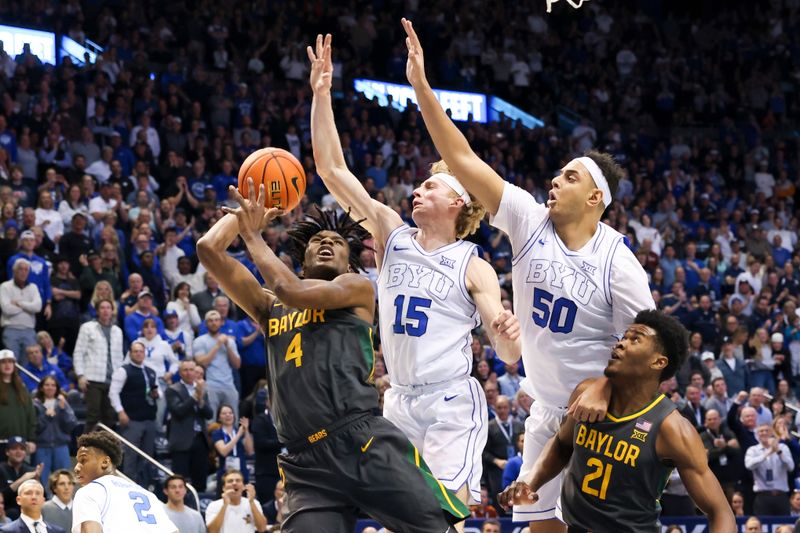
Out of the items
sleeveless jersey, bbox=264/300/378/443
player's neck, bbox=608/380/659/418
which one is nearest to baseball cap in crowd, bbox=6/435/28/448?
sleeveless jersey, bbox=264/300/378/443

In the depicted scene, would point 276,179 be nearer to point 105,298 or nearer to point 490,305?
point 490,305

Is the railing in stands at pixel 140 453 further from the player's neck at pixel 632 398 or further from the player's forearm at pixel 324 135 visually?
the player's neck at pixel 632 398

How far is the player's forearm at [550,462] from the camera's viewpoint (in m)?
6.07

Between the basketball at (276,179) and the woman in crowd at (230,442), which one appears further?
the woman in crowd at (230,442)

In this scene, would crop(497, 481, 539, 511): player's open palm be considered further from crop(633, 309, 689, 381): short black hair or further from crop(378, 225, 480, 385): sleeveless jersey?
crop(378, 225, 480, 385): sleeveless jersey

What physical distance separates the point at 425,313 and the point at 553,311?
2.39ft

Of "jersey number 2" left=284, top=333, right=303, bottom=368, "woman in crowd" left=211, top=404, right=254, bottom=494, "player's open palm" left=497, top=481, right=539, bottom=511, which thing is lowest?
"woman in crowd" left=211, top=404, right=254, bottom=494

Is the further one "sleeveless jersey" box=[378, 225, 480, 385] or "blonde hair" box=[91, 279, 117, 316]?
"blonde hair" box=[91, 279, 117, 316]

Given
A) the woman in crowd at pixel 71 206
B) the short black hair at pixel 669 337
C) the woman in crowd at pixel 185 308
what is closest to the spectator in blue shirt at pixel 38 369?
the woman in crowd at pixel 185 308

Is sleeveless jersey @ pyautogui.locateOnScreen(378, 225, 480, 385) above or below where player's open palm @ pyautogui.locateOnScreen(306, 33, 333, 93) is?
below

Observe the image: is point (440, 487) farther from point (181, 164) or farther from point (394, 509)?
point (181, 164)

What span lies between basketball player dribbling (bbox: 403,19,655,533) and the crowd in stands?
21.9 feet

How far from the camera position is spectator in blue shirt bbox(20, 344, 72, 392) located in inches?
540

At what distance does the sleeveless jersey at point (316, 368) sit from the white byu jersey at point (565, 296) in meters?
0.98
